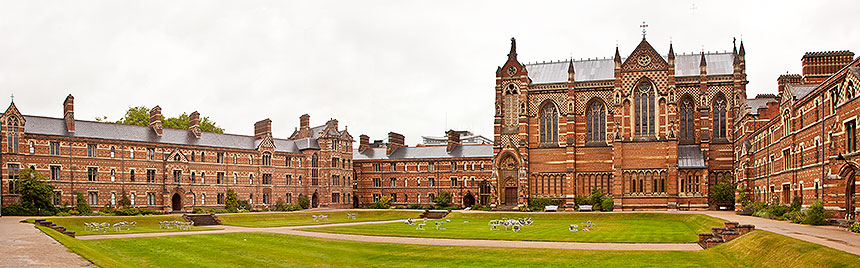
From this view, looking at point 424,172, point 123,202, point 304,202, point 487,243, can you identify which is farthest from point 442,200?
point 487,243

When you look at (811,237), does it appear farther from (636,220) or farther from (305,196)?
(305,196)

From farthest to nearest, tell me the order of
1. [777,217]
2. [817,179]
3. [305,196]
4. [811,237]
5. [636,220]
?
[305,196] → [636,220] → [777,217] → [817,179] → [811,237]

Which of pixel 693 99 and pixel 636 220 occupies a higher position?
pixel 693 99

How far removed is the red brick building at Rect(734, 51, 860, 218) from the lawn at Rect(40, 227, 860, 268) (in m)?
9.18

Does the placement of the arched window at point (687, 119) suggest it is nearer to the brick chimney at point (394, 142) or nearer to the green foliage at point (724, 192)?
the green foliage at point (724, 192)

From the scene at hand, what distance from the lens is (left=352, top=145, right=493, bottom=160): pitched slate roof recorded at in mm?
87062

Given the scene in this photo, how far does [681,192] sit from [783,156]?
23.1 m

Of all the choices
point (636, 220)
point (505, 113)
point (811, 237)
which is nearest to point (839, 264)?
point (811, 237)

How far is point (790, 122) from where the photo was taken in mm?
43500

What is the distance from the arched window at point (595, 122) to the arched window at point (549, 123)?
329cm

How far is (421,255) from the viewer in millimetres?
29266

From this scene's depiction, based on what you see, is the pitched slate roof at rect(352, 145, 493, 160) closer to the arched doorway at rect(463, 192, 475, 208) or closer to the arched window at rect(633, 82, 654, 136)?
the arched doorway at rect(463, 192, 475, 208)

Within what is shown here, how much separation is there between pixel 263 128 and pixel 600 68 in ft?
130

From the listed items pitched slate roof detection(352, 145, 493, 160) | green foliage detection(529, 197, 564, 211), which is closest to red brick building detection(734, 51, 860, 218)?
green foliage detection(529, 197, 564, 211)
